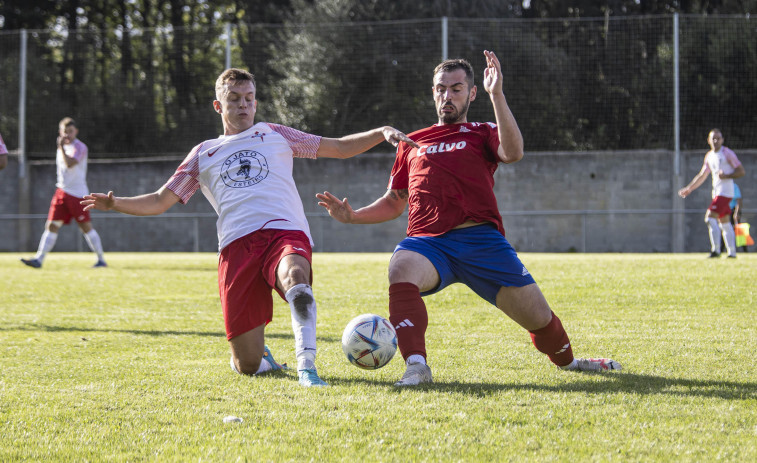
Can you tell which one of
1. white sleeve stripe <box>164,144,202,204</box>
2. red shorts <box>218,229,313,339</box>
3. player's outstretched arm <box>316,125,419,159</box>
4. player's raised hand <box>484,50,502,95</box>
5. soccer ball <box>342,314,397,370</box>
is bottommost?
soccer ball <box>342,314,397,370</box>

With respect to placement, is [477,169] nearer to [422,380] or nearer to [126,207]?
[422,380]

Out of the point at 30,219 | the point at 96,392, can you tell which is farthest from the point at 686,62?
the point at 96,392

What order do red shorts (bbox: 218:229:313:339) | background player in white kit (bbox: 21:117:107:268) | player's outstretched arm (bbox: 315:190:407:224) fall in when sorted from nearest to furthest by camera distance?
red shorts (bbox: 218:229:313:339) → player's outstretched arm (bbox: 315:190:407:224) → background player in white kit (bbox: 21:117:107:268)

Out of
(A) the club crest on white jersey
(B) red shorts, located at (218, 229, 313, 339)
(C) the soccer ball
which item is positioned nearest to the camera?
(C) the soccer ball

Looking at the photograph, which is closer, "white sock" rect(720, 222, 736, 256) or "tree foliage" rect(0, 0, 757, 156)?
"white sock" rect(720, 222, 736, 256)

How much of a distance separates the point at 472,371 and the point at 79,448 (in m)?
2.38

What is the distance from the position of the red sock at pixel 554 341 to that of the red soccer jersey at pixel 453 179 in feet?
2.07

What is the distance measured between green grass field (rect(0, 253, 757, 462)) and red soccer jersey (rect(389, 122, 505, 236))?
880 mm

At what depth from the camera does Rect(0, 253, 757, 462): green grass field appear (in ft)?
10.6

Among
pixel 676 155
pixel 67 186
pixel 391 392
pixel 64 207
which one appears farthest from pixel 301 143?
pixel 676 155

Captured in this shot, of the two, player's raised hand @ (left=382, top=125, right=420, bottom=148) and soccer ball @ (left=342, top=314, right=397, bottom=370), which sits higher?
player's raised hand @ (left=382, top=125, right=420, bottom=148)

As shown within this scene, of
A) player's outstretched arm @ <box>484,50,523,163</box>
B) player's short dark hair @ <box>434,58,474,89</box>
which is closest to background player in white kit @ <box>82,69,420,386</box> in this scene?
player's short dark hair @ <box>434,58,474,89</box>

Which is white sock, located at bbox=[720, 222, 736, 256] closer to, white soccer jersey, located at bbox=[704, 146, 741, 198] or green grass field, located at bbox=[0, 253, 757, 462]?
white soccer jersey, located at bbox=[704, 146, 741, 198]

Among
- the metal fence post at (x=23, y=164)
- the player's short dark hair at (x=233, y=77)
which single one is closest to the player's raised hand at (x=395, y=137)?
the player's short dark hair at (x=233, y=77)
